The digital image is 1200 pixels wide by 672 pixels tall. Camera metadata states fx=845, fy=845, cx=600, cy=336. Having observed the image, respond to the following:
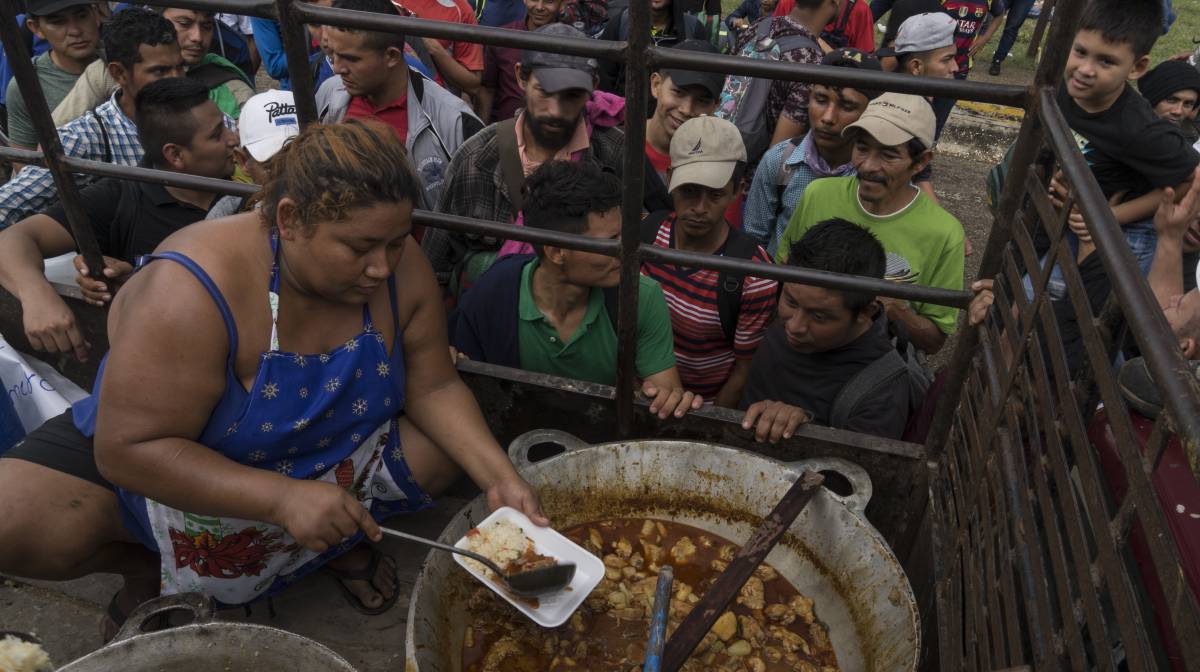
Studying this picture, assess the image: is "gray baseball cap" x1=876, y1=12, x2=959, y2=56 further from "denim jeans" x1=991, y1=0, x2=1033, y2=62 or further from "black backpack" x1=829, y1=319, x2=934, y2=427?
"denim jeans" x1=991, y1=0, x2=1033, y2=62

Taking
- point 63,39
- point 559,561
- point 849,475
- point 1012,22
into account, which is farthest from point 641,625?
point 1012,22

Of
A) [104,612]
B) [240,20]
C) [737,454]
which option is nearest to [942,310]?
[737,454]

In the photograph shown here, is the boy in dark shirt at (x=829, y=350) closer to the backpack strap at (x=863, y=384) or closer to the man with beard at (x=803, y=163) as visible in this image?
the backpack strap at (x=863, y=384)

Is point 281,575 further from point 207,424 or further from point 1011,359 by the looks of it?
point 1011,359

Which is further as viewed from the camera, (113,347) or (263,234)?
(263,234)

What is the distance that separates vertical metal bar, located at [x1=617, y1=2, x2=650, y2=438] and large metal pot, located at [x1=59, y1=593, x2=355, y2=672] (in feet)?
3.10

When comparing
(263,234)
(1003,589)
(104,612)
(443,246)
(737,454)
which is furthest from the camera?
(443,246)

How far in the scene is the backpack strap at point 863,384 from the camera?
2250 mm

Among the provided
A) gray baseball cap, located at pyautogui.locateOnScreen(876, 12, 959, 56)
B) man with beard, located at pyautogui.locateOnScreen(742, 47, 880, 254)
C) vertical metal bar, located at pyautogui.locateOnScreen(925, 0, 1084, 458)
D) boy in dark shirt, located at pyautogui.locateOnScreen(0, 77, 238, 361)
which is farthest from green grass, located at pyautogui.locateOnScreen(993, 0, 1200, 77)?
boy in dark shirt, located at pyautogui.locateOnScreen(0, 77, 238, 361)

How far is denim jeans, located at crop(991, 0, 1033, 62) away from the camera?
24.7ft

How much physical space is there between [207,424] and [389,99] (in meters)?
1.62

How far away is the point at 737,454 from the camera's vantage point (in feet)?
6.74

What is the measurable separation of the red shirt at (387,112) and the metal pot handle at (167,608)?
5.84 ft

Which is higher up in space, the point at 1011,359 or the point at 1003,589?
the point at 1011,359
